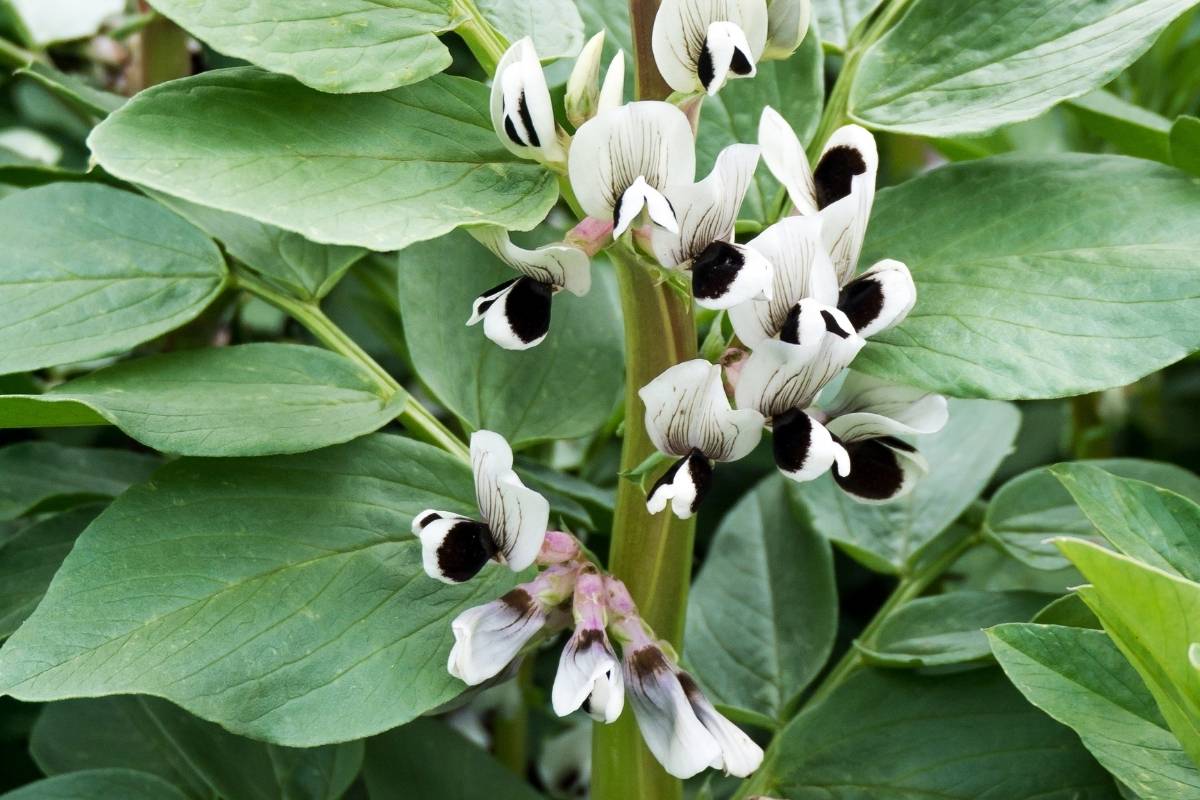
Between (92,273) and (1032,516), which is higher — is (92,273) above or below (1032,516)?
above

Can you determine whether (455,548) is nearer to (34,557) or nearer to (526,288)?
(526,288)

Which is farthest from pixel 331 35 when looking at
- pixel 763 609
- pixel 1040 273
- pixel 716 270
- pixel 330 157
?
pixel 763 609

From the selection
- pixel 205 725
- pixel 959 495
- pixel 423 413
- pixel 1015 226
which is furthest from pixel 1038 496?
pixel 205 725

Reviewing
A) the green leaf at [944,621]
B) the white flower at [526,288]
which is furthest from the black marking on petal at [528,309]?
the green leaf at [944,621]

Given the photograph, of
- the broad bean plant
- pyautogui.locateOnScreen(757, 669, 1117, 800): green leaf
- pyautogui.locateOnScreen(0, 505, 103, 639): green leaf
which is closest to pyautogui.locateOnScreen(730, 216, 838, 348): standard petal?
the broad bean plant

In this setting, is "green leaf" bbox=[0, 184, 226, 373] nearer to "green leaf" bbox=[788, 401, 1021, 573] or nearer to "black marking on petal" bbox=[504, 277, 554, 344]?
"black marking on petal" bbox=[504, 277, 554, 344]

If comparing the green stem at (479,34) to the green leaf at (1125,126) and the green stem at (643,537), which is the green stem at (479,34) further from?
the green leaf at (1125,126)
